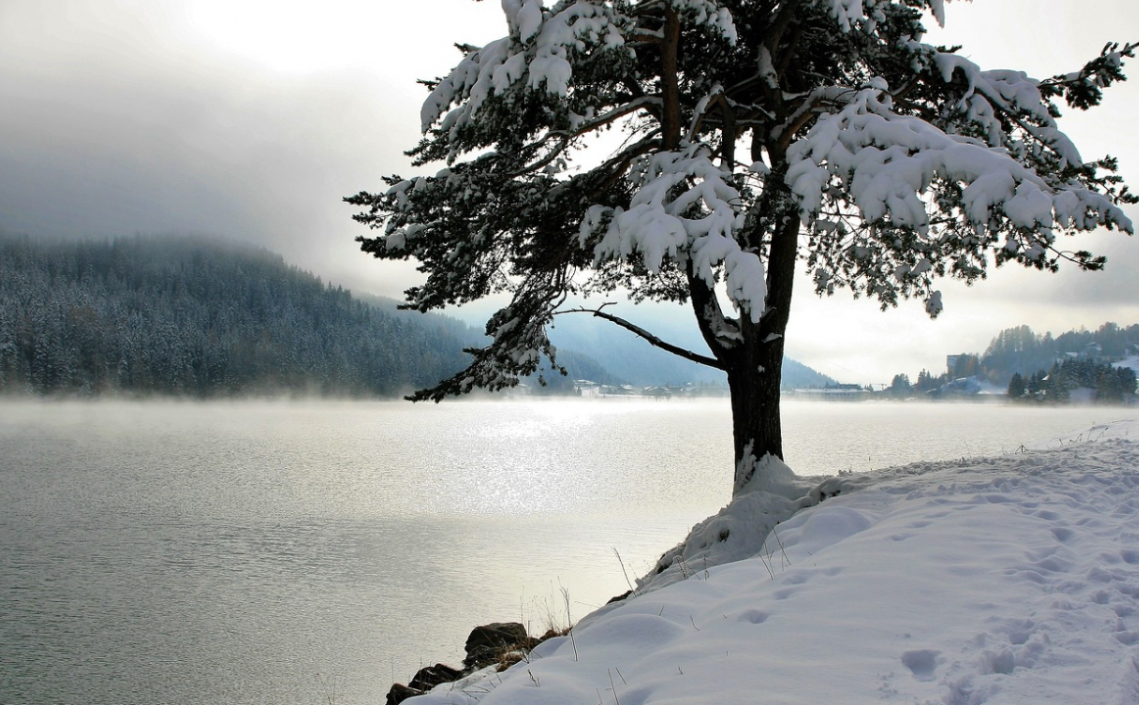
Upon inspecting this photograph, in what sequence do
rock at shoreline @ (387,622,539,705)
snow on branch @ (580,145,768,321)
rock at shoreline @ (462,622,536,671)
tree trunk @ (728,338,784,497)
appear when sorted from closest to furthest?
1. snow on branch @ (580,145,768,321)
2. rock at shoreline @ (387,622,539,705)
3. rock at shoreline @ (462,622,536,671)
4. tree trunk @ (728,338,784,497)

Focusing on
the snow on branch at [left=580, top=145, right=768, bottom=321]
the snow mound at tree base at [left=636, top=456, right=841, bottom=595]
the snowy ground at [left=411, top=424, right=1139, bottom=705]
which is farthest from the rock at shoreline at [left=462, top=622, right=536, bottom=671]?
the snow on branch at [left=580, top=145, right=768, bottom=321]

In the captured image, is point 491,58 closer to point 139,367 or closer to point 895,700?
point 895,700

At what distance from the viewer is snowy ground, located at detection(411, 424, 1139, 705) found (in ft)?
9.88

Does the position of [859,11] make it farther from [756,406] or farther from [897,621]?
[897,621]

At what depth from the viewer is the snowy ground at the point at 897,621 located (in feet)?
9.88

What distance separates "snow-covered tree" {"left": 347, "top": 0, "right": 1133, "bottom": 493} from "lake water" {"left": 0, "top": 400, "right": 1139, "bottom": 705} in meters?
5.50

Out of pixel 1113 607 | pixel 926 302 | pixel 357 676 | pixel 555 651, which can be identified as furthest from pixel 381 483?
pixel 1113 607

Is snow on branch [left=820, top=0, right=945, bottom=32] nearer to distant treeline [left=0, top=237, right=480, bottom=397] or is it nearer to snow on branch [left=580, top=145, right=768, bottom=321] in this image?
snow on branch [left=580, top=145, right=768, bottom=321]

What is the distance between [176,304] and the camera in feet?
456

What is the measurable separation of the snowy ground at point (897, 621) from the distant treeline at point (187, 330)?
116 metres

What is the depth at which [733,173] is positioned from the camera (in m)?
8.09

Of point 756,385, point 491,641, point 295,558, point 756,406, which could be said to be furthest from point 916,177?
point 295,558

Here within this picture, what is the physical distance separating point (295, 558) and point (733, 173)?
48.9 ft

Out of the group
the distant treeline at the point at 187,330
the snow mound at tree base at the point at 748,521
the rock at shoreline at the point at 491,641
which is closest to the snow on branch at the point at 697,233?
the snow mound at tree base at the point at 748,521
